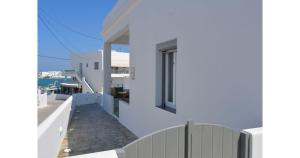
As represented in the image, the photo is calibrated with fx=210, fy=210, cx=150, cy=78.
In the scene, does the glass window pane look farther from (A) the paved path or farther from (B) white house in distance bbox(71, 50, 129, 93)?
(B) white house in distance bbox(71, 50, 129, 93)

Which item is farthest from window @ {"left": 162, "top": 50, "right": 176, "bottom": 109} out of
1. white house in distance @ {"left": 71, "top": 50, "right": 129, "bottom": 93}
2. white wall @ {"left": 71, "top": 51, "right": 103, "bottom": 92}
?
white wall @ {"left": 71, "top": 51, "right": 103, "bottom": 92}

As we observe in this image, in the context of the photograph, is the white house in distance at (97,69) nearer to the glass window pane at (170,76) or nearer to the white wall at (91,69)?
the white wall at (91,69)

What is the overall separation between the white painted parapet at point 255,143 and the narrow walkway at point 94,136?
14.8 feet

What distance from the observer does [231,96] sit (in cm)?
288

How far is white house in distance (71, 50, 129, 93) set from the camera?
25.8m

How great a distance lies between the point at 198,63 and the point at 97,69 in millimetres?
23778

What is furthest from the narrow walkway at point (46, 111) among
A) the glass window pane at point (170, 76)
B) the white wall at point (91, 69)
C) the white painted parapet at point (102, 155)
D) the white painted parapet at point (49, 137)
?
the white wall at point (91, 69)

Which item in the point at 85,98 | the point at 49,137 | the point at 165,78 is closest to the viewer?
the point at 49,137

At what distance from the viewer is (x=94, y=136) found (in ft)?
23.4

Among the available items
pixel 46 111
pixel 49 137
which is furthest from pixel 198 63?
pixel 46 111

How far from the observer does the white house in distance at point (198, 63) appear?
2.58 meters

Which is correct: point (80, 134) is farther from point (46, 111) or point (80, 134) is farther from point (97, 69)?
point (97, 69)
